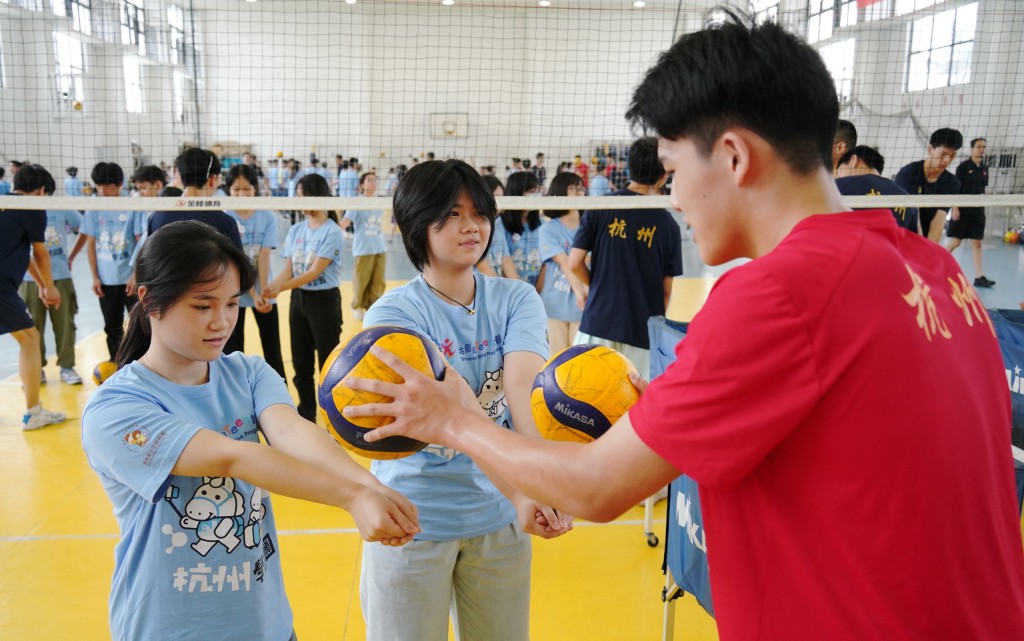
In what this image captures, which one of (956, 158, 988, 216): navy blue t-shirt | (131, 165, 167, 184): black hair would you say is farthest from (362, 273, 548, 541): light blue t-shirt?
(956, 158, 988, 216): navy blue t-shirt

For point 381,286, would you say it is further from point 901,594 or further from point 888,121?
point 888,121

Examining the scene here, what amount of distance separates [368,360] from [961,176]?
10935 millimetres

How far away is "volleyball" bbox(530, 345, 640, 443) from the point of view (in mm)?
1728

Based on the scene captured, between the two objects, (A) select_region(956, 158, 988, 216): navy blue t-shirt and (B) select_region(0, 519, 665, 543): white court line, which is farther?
(A) select_region(956, 158, 988, 216): navy blue t-shirt

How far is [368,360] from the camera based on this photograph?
5.19ft

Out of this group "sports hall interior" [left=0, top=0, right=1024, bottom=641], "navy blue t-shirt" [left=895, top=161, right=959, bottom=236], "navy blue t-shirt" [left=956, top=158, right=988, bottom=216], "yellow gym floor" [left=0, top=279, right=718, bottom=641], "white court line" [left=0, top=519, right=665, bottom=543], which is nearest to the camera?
"yellow gym floor" [left=0, top=279, right=718, bottom=641]

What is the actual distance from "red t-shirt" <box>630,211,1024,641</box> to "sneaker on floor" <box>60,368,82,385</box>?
22.7 feet

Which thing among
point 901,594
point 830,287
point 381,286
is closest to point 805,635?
point 901,594

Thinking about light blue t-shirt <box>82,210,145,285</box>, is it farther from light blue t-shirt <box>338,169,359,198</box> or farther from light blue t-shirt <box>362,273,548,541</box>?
light blue t-shirt <box>338,169,359,198</box>

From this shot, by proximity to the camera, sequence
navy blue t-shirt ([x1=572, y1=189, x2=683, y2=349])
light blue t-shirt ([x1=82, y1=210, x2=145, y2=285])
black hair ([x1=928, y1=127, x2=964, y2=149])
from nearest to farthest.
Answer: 1. navy blue t-shirt ([x1=572, y1=189, x2=683, y2=349])
2. light blue t-shirt ([x1=82, y1=210, x2=145, y2=285])
3. black hair ([x1=928, y1=127, x2=964, y2=149])

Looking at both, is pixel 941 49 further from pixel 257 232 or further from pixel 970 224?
pixel 257 232

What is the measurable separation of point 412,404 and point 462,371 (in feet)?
2.28

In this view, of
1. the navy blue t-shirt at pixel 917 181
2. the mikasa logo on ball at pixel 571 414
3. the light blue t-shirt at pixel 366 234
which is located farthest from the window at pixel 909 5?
the mikasa logo on ball at pixel 571 414

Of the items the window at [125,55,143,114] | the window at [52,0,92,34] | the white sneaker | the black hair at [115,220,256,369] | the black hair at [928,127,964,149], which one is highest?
the window at [52,0,92,34]
